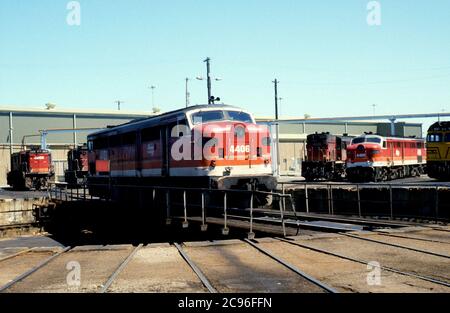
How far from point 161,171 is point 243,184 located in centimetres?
348

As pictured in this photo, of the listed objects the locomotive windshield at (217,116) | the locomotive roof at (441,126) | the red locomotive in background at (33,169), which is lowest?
the red locomotive in background at (33,169)

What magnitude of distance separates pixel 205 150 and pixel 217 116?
1.76 metres

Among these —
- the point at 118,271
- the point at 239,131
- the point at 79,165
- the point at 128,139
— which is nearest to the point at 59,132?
the point at 79,165

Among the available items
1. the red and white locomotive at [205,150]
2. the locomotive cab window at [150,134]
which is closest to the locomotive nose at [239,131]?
the red and white locomotive at [205,150]

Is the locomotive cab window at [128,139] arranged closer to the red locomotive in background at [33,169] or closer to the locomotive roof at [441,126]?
the locomotive roof at [441,126]

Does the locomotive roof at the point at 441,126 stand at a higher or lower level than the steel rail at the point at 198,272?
higher

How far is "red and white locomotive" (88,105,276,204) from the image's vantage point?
1540 cm

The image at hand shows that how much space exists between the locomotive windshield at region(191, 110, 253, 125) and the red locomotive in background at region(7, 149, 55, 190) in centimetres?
2871

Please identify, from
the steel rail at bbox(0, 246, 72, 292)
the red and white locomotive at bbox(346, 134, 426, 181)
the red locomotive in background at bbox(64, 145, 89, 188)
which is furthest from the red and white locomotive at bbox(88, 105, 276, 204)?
the red locomotive in background at bbox(64, 145, 89, 188)

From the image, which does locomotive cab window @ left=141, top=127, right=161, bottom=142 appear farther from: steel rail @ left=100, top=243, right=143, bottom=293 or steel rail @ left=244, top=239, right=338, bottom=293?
steel rail @ left=244, top=239, right=338, bottom=293

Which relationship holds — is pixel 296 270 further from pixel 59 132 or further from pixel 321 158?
pixel 59 132

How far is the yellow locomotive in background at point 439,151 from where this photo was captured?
28.3m
